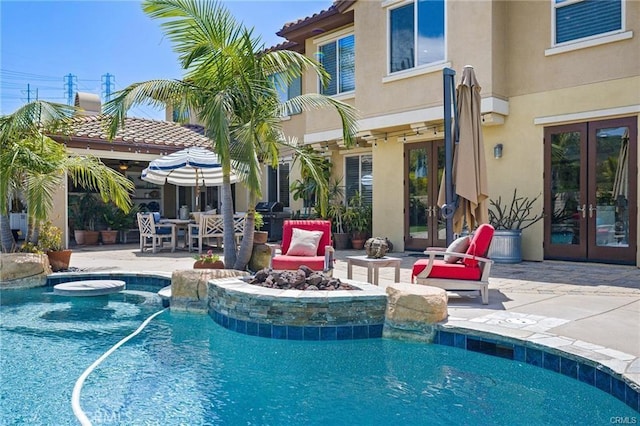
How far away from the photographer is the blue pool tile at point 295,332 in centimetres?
565

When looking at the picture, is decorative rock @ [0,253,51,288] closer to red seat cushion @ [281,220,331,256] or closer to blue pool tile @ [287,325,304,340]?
Result: red seat cushion @ [281,220,331,256]

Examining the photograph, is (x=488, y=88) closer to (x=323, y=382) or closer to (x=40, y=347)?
(x=323, y=382)

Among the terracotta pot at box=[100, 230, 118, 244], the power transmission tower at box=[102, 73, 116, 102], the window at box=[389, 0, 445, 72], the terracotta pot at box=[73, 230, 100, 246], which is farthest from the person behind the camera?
the power transmission tower at box=[102, 73, 116, 102]

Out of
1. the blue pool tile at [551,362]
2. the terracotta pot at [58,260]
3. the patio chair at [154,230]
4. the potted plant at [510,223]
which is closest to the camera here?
the blue pool tile at [551,362]

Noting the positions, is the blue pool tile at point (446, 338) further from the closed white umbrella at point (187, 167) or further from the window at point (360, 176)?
the window at point (360, 176)

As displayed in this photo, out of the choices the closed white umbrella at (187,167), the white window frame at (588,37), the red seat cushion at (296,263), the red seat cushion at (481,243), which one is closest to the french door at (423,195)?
the white window frame at (588,37)

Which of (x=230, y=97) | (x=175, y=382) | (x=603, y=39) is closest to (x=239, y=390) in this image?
(x=175, y=382)

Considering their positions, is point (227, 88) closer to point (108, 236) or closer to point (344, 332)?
point (344, 332)

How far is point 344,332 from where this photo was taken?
5.65 meters

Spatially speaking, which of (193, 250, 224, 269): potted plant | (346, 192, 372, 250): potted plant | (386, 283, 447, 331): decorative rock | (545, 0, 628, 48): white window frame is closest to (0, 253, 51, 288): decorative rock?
(193, 250, 224, 269): potted plant

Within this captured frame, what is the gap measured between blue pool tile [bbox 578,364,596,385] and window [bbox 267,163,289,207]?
1321cm

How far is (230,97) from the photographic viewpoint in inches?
292

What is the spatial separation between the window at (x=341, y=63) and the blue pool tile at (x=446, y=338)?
31.5 feet

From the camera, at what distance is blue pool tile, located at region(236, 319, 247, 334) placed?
591 centimetres
